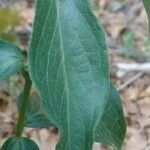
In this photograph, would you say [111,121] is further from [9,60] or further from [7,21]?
Result: [7,21]

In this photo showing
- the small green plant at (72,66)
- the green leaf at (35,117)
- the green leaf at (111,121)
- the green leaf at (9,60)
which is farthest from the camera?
the green leaf at (35,117)

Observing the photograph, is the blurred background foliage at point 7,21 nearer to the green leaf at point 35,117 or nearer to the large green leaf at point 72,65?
the green leaf at point 35,117

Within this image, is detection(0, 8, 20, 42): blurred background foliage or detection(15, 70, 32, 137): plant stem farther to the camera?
detection(0, 8, 20, 42): blurred background foliage

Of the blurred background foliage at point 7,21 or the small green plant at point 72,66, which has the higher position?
the blurred background foliage at point 7,21

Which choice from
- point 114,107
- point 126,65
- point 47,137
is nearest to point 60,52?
point 114,107

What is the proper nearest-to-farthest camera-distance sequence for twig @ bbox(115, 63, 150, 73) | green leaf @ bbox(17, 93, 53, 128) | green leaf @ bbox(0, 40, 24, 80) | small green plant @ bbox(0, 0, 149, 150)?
small green plant @ bbox(0, 0, 149, 150), green leaf @ bbox(0, 40, 24, 80), green leaf @ bbox(17, 93, 53, 128), twig @ bbox(115, 63, 150, 73)

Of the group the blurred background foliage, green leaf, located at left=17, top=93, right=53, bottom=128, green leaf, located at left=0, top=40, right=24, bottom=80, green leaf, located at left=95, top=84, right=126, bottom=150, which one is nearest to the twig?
the blurred background foliage

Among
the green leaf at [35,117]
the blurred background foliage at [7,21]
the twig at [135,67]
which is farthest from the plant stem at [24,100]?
the twig at [135,67]

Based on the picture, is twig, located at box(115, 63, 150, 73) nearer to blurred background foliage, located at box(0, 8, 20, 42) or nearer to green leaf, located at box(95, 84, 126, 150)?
blurred background foliage, located at box(0, 8, 20, 42)
